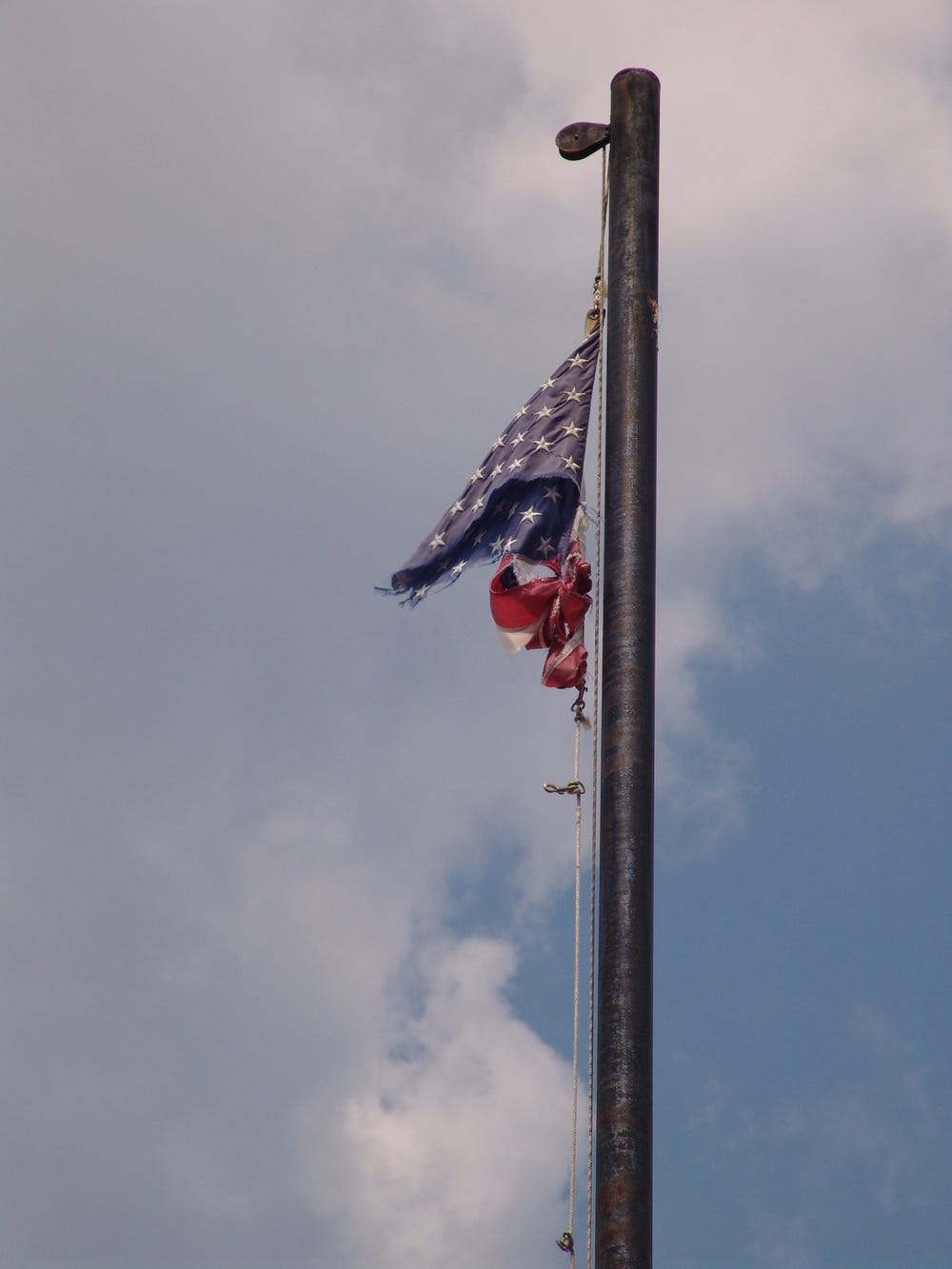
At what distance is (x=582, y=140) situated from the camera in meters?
12.0

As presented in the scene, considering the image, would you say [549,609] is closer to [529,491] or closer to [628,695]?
[529,491]

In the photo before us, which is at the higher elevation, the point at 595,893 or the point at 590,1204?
the point at 595,893

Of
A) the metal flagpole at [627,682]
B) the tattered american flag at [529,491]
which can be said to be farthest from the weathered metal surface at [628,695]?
the tattered american flag at [529,491]

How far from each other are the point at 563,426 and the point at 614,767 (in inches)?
141

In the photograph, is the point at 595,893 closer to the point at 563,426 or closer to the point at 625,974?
the point at 625,974

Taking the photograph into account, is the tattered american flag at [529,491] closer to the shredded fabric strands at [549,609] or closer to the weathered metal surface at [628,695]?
the shredded fabric strands at [549,609]

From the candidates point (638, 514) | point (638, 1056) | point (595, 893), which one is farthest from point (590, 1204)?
point (638, 514)

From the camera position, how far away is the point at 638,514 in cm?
1021

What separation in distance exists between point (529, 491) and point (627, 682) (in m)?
3.11

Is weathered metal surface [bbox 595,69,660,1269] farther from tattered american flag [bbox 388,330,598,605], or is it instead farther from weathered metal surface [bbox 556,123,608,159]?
tattered american flag [bbox 388,330,598,605]

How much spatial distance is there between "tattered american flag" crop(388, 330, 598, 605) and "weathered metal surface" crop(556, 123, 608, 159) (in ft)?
4.51

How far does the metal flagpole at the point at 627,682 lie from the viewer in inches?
338

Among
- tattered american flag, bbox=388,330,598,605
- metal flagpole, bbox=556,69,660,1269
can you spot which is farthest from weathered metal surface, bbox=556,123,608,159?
tattered american flag, bbox=388,330,598,605

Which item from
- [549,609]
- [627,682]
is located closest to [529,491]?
[549,609]
